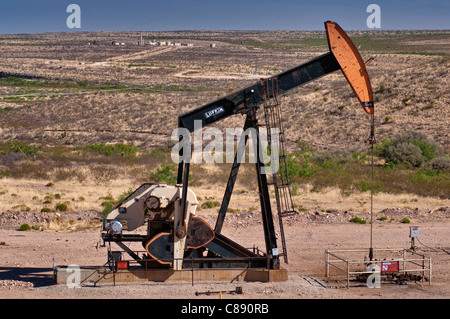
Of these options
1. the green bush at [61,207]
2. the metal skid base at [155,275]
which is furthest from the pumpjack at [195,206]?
the green bush at [61,207]

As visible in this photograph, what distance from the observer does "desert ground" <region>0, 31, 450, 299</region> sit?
1414 cm

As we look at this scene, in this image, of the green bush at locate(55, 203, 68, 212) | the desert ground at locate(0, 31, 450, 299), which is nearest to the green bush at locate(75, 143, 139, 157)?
the desert ground at locate(0, 31, 450, 299)

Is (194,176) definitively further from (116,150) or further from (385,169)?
(385,169)

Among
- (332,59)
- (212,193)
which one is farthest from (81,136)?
(332,59)

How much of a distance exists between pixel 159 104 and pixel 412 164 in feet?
86.8

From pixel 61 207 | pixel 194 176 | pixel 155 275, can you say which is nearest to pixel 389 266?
pixel 155 275

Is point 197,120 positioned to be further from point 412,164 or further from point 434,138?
point 434,138

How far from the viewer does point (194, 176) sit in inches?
1212

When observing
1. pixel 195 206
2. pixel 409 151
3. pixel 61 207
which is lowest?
pixel 61 207

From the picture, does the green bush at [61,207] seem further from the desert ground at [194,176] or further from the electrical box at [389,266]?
the electrical box at [389,266]

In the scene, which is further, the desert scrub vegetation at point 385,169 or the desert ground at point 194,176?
the desert scrub vegetation at point 385,169

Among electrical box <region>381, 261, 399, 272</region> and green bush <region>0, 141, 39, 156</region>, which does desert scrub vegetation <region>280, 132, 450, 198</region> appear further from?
green bush <region>0, 141, 39, 156</region>

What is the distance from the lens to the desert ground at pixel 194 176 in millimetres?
14141

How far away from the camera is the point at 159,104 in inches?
2162
